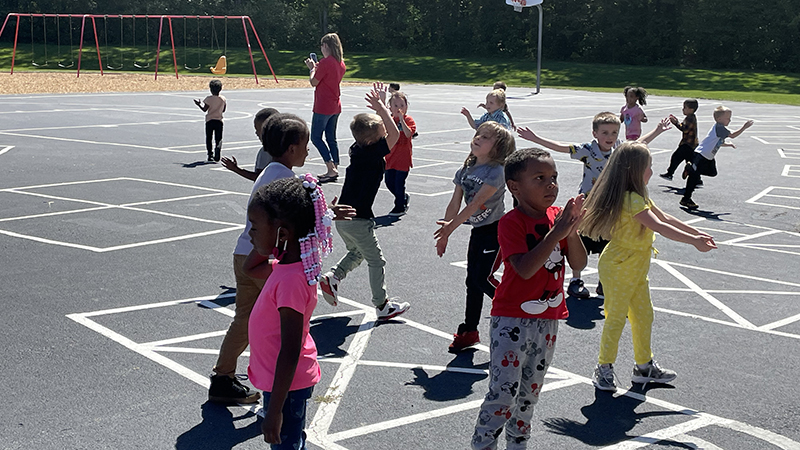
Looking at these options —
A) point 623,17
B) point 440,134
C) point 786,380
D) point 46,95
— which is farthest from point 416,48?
point 786,380

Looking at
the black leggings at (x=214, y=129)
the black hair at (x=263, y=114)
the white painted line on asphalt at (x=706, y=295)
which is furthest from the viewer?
the black leggings at (x=214, y=129)

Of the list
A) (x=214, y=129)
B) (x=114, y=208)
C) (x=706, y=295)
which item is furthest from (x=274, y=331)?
(x=214, y=129)

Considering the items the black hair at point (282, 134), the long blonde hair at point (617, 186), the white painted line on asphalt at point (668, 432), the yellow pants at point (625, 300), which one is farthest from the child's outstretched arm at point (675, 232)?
the black hair at point (282, 134)

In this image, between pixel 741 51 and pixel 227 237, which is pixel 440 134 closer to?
pixel 227 237

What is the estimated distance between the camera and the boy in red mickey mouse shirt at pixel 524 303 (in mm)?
4297

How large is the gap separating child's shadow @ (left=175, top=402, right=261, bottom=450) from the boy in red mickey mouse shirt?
1452mm

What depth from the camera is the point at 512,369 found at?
14.1ft

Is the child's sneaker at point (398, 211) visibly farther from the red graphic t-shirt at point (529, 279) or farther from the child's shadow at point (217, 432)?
the red graphic t-shirt at point (529, 279)

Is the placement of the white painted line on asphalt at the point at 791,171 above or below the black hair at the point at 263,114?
below

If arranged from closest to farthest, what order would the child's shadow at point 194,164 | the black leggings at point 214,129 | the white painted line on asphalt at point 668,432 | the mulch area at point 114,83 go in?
the white painted line on asphalt at point 668,432 < the child's shadow at point 194,164 < the black leggings at point 214,129 < the mulch area at point 114,83

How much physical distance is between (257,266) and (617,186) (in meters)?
2.75

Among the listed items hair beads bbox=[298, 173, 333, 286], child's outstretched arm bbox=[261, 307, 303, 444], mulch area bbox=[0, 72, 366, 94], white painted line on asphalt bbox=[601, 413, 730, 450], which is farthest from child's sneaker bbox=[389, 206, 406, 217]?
mulch area bbox=[0, 72, 366, 94]

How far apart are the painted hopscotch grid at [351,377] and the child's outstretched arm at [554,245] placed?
137 centimetres

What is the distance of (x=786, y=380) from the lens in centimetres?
595
